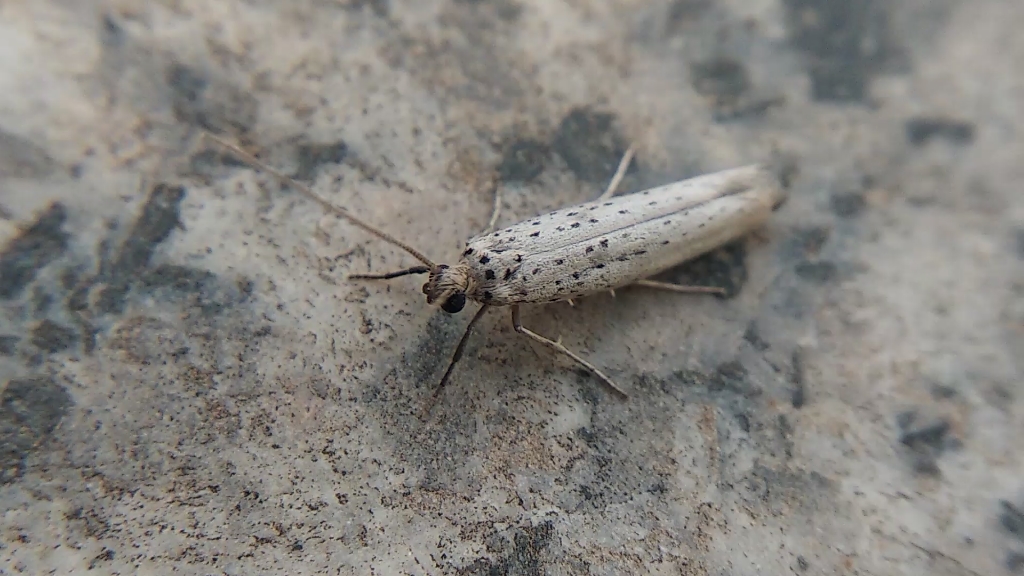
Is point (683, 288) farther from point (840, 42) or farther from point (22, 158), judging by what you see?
point (22, 158)

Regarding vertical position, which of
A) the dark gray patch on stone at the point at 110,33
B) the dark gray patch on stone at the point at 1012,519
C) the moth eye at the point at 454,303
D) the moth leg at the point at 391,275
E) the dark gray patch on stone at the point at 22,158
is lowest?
the dark gray patch on stone at the point at 1012,519

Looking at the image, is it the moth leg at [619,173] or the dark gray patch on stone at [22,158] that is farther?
the moth leg at [619,173]

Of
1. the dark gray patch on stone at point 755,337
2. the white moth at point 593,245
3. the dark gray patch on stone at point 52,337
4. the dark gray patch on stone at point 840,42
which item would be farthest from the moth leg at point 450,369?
the dark gray patch on stone at point 840,42

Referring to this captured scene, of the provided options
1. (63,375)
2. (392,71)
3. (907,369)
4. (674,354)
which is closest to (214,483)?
(63,375)

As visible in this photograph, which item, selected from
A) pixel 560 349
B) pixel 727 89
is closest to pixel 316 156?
pixel 560 349

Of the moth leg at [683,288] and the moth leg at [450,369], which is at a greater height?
the moth leg at [450,369]

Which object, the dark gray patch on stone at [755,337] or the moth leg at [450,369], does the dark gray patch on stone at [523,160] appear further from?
the dark gray patch on stone at [755,337]

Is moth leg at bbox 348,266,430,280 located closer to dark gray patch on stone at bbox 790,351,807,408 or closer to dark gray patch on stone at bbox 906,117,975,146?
dark gray patch on stone at bbox 790,351,807,408
